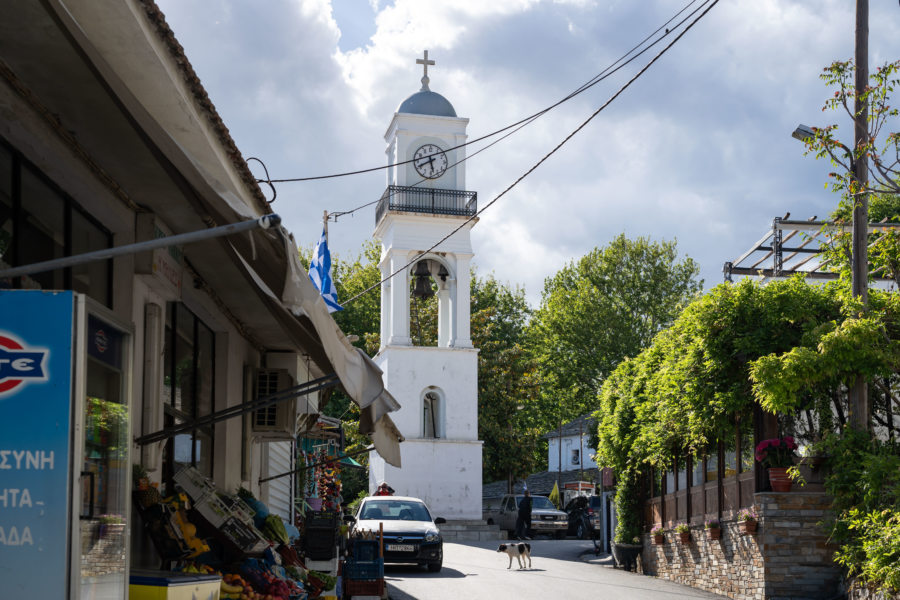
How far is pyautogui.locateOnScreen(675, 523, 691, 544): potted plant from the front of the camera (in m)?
20.2

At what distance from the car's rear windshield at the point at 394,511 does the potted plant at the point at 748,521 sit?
8.33 m

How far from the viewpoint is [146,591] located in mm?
6234

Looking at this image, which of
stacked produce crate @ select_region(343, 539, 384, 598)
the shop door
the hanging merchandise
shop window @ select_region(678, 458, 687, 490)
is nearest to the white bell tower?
the hanging merchandise

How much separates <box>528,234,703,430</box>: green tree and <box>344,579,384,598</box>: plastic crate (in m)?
38.3

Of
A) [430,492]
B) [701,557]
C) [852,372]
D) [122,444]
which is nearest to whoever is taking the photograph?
[122,444]

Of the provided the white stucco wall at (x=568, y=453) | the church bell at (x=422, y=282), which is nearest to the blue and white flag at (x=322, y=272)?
the church bell at (x=422, y=282)

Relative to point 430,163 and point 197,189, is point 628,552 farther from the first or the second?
point 430,163

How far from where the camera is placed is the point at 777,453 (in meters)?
16.5

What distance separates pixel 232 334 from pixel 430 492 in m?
26.9

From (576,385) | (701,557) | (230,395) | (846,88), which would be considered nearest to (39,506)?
(230,395)

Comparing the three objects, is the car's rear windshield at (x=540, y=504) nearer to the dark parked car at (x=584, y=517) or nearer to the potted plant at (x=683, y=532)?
the dark parked car at (x=584, y=517)

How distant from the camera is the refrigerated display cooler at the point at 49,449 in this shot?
15.5 ft

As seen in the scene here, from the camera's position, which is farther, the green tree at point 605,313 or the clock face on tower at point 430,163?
the green tree at point 605,313

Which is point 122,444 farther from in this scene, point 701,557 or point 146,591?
point 701,557
